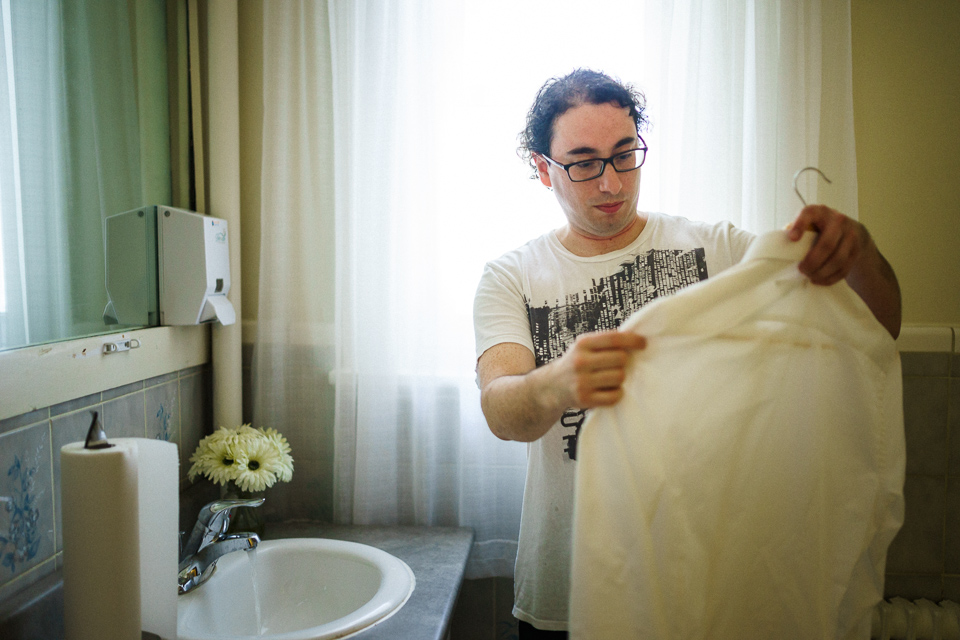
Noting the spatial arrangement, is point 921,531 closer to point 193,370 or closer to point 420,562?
point 420,562

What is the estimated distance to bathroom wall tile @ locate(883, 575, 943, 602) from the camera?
1.67 metres

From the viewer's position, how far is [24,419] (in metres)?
1.05

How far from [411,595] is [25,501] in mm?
716

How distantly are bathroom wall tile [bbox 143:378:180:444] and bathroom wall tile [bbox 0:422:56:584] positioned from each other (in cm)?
32

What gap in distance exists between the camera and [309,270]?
1730mm

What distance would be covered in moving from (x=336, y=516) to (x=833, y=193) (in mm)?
1530

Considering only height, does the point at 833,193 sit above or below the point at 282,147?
below

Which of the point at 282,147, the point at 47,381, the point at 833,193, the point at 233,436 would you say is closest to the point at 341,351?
the point at 233,436

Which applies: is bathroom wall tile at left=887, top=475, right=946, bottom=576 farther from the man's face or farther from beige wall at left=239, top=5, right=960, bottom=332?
the man's face

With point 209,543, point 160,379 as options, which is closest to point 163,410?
point 160,379

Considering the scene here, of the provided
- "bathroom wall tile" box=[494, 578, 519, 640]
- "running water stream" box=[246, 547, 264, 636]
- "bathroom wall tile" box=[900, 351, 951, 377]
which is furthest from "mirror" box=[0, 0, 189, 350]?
"bathroom wall tile" box=[900, 351, 951, 377]

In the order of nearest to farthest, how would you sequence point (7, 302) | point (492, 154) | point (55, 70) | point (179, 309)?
point (7, 302) < point (55, 70) < point (179, 309) < point (492, 154)

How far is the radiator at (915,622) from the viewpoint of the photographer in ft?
5.22

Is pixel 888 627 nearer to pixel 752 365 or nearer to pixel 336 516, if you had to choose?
pixel 752 365
